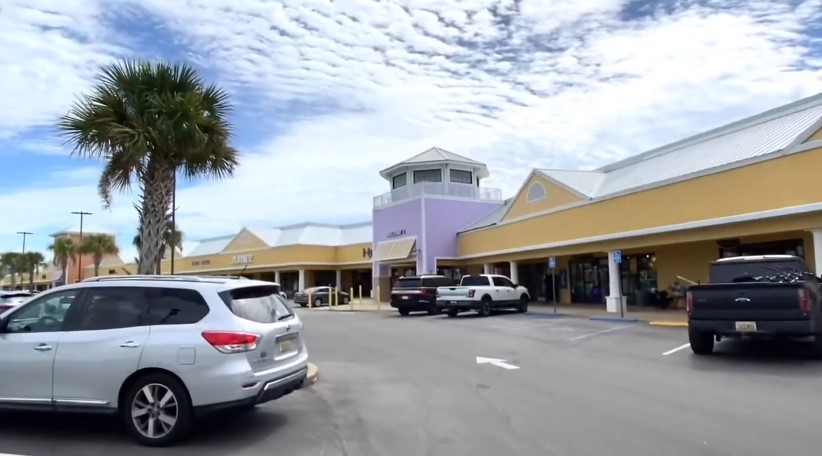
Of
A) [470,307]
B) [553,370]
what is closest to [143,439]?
[553,370]

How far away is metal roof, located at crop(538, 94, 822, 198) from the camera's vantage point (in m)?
20.8

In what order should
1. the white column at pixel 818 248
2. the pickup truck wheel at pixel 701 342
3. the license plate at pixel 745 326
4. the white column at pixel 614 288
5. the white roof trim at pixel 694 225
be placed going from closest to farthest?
the license plate at pixel 745 326 → the pickup truck wheel at pixel 701 342 → the white column at pixel 818 248 → the white roof trim at pixel 694 225 → the white column at pixel 614 288

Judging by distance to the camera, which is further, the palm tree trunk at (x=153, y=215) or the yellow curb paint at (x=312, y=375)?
the palm tree trunk at (x=153, y=215)

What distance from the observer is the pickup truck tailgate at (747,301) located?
11.3 meters

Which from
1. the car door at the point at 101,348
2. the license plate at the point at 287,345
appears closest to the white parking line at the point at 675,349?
the license plate at the point at 287,345

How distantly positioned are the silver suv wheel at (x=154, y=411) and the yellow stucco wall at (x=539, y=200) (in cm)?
2343

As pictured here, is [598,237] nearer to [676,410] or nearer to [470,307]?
[470,307]

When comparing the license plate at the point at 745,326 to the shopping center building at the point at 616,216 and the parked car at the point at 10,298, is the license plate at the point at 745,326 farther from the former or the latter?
the parked car at the point at 10,298

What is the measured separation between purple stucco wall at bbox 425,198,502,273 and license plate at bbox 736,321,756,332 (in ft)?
95.4

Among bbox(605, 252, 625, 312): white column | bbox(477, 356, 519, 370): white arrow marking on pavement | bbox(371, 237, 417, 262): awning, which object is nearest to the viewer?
bbox(477, 356, 519, 370): white arrow marking on pavement

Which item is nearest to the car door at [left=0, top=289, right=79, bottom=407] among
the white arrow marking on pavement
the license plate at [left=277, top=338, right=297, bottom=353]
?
the license plate at [left=277, top=338, right=297, bottom=353]

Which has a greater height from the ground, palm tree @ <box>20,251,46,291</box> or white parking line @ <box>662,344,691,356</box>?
palm tree @ <box>20,251,46,291</box>

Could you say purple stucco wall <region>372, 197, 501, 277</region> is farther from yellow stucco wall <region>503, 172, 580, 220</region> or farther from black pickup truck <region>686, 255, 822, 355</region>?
black pickup truck <region>686, 255, 822, 355</region>

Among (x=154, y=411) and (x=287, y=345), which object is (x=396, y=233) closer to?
(x=287, y=345)
